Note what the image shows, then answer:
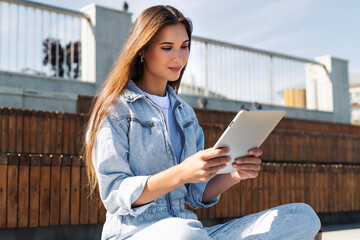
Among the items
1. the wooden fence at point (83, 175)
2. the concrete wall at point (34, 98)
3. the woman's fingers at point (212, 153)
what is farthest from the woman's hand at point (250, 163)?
the concrete wall at point (34, 98)

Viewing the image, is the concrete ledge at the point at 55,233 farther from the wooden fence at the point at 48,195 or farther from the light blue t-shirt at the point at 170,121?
the light blue t-shirt at the point at 170,121

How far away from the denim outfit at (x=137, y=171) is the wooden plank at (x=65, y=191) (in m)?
2.40

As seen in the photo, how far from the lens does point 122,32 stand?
848 cm

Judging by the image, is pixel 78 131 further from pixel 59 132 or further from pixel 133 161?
pixel 133 161

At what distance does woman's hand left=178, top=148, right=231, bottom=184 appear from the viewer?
1652mm

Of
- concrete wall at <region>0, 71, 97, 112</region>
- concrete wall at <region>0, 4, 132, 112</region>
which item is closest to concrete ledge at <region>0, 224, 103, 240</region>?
concrete wall at <region>0, 71, 97, 112</region>

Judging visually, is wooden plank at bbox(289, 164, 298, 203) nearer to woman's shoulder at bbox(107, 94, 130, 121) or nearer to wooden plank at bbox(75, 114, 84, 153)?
wooden plank at bbox(75, 114, 84, 153)

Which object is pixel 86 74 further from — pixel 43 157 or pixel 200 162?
pixel 200 162

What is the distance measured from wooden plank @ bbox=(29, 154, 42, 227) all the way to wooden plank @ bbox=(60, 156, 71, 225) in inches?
8.4

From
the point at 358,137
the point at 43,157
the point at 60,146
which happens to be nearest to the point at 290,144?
the point at 358,137

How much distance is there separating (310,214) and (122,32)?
7.00 metres

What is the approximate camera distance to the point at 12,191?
4.11 m

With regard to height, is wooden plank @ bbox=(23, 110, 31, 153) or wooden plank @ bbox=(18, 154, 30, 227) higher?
wooden plank @ bbox=(23, 110, 31, 153)

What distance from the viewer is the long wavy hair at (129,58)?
6.53 ft
